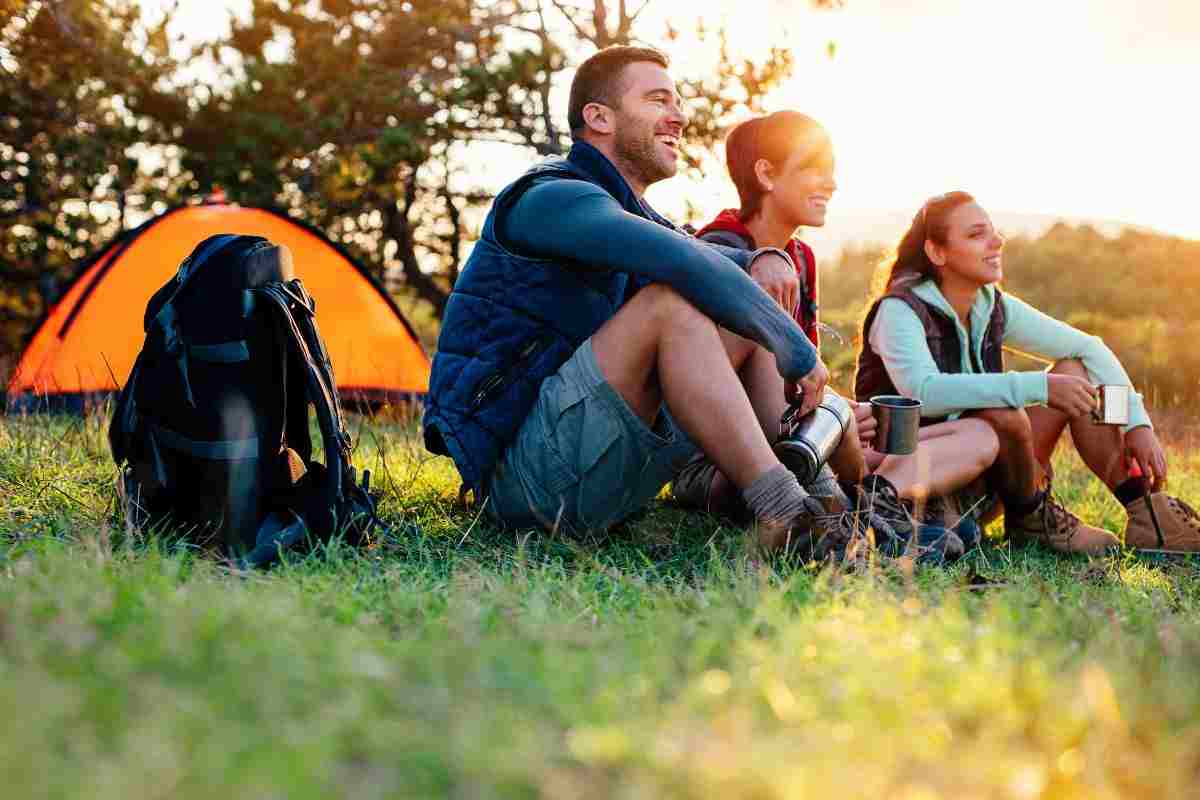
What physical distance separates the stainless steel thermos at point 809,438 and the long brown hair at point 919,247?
1.04 metres

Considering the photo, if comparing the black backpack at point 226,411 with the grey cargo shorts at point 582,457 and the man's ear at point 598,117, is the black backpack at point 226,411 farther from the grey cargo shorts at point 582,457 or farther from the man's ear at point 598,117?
the man's ear at point 598,117

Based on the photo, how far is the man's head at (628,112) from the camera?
3098 mm

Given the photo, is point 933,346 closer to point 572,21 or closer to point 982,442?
point 982,442

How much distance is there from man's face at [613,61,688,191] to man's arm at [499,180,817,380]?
42cm

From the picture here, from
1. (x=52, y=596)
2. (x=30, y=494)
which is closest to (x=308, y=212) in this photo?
(x=30, y=494)

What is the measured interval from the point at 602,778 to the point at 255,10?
27.9ft

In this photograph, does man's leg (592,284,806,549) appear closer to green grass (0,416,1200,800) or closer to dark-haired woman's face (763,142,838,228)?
green grass (0,416,1200,800)

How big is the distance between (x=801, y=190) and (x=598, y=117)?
890mm

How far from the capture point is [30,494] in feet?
10.4

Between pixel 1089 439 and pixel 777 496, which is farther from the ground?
pixel 777 496

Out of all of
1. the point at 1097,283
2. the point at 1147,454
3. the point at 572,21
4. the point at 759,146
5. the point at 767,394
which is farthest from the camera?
the point at 1097,283

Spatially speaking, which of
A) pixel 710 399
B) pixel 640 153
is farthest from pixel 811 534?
pixel 640 153

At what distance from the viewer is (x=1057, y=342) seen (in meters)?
3.85

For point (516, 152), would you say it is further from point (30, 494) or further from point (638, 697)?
point (638, 697)
